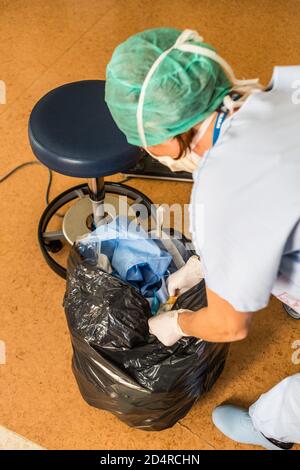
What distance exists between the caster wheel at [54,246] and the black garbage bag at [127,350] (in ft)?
1.63

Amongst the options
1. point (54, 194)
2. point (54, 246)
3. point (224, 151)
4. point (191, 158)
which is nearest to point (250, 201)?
point (224, 151)

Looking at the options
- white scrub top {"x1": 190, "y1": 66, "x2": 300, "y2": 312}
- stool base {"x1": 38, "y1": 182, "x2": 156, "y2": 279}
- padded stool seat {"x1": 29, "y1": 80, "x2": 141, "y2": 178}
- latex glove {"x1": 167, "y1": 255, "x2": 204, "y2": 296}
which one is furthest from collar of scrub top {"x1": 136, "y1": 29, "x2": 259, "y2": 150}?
stool base {"x1": 38, "y1": 182, "x2": 156, "y2": 279}

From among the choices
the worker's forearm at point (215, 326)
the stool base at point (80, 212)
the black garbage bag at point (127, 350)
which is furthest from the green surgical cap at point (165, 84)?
the stool base at point (80, 212)

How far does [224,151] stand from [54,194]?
1248 millimetres

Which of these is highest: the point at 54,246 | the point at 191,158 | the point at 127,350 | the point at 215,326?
the point at 191,158

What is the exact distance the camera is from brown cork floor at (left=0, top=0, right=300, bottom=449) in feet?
5.08

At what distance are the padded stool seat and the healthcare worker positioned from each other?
295 millimetres

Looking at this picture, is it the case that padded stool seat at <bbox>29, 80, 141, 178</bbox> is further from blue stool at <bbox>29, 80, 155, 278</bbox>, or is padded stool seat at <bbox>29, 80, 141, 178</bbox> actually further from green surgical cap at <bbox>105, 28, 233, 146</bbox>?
green surgical cap at <bbox>105, 28, 233, 146</bbox>

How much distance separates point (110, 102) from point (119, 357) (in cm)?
64

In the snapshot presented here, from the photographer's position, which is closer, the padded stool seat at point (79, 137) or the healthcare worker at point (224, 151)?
the healthcare worker at point (224, 151)

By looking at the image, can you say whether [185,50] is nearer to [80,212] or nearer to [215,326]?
[215,326]

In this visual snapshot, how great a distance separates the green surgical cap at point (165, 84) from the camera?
966mm

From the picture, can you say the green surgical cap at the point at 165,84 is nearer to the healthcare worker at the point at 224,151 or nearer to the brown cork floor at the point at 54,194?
the healthcare worker at the point at 224,151

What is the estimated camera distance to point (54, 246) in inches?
74.2
